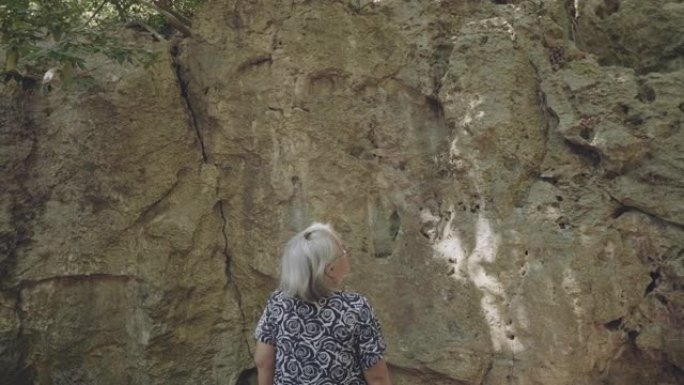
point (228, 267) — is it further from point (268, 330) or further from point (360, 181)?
point (268, 330)

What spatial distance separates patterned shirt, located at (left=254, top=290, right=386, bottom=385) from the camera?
2.56 m

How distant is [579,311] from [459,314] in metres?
0.75

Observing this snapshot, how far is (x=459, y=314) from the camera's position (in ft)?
13.8

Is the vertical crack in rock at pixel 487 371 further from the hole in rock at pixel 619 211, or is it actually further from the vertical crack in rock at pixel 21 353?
the vertical crack in rock at pixel 21 353

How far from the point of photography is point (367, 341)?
102 inches

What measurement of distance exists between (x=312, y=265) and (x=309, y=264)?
1cm

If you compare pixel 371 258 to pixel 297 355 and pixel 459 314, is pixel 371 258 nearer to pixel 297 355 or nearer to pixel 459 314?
pixel 459 314

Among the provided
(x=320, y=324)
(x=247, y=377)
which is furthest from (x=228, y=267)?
(x=320, y=324)

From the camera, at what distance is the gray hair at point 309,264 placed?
2490mm

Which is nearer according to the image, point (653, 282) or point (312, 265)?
point (312, 265)

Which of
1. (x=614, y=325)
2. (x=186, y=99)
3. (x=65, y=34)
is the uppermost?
(x=65, y=34)

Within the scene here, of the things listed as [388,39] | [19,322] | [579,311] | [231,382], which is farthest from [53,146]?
[579,311]

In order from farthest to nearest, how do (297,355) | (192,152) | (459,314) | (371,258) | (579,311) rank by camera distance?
(192,152) → (371,258) → (459,314) → (579,311) → (297,355)

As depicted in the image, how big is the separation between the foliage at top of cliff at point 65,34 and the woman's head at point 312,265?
2.18m
